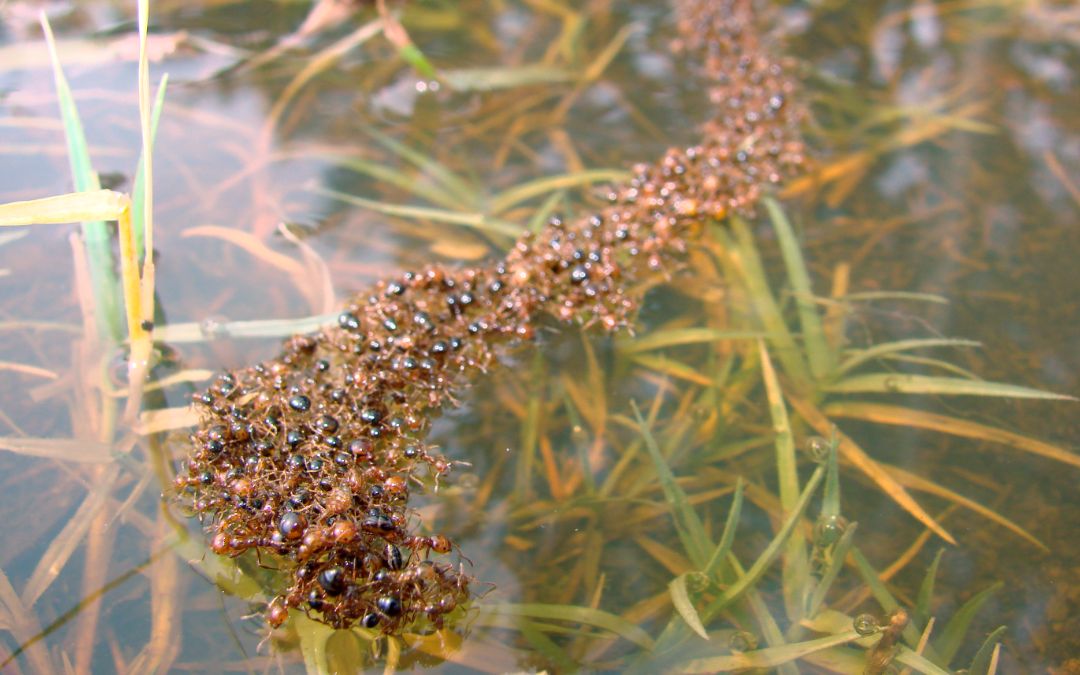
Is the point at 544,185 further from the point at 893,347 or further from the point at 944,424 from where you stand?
the point at 944,424

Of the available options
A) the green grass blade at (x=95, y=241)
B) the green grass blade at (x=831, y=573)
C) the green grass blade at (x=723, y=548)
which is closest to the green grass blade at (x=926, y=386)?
the green grass blade at (x=831, y=573)

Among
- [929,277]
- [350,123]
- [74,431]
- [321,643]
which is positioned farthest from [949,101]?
[74,431]

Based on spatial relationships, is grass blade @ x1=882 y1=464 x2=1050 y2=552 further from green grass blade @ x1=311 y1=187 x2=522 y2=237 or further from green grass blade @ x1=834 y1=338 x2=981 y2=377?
green grass blade @ x1=311 y1=187 x2=522 y2=237

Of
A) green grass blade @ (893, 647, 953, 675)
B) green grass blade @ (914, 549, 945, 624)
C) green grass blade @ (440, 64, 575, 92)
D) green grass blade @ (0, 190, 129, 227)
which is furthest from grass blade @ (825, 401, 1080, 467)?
green grass blade @ (0, 190, 129, 227)

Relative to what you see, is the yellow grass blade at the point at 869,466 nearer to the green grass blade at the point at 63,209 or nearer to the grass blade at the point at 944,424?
the grass blade at the point at 944,424

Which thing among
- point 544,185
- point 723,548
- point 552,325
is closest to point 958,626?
point 723,548
